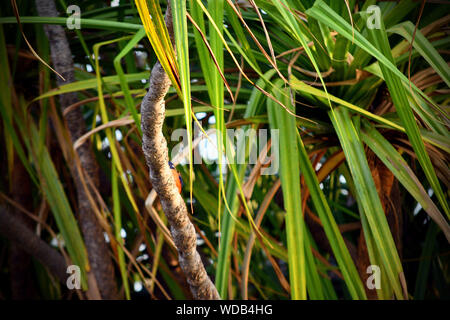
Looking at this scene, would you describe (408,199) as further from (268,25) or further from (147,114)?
(147,114)

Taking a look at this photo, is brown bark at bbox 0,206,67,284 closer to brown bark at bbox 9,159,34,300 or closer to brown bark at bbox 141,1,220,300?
brown bark at bbox 9,159,34,300

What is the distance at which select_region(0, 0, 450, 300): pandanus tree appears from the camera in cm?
43

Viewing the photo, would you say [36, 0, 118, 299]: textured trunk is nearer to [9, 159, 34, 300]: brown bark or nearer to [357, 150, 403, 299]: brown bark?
[9, 159, 34, 300]: brown bark

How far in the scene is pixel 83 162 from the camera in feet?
2.80

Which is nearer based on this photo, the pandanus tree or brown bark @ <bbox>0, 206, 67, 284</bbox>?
the pandanus tree

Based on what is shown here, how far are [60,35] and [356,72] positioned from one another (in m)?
0.53

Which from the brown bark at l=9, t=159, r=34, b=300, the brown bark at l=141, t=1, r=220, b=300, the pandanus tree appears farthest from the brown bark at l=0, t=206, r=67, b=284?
the brown bark at l=141, t=1, r=220, b=300

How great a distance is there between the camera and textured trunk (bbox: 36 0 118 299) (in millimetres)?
817

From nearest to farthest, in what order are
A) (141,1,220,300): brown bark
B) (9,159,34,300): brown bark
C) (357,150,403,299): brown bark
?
1. (141,1,220,300): brown bark
2. (357,150,403,299): brown bark
3. (9,159,34,300): brown bark

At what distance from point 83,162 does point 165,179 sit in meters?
0.47

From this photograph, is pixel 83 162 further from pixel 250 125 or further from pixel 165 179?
pixel 165 179

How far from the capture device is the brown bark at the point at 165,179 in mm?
385

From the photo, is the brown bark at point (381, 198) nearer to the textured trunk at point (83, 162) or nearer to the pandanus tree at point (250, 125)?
the pandanus tree at point (250, 125)

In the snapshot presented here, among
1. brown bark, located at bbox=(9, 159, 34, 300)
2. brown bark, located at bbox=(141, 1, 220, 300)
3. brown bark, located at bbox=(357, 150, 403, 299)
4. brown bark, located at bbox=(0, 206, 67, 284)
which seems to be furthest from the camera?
brown bark, located at bbox=(9, 159, 34, 300)
